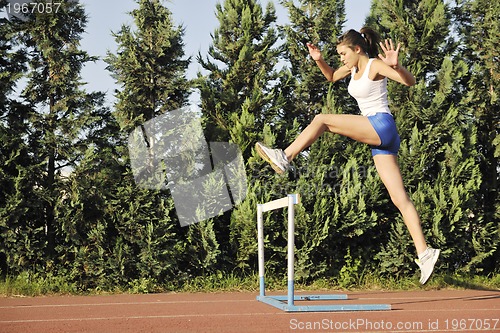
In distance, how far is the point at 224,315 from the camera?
21.1 feet

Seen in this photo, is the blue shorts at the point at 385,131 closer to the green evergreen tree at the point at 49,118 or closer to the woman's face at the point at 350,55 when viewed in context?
the woman's face at the point at 350,55

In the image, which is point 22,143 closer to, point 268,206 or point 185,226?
point 185,226

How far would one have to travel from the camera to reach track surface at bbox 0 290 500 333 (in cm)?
551

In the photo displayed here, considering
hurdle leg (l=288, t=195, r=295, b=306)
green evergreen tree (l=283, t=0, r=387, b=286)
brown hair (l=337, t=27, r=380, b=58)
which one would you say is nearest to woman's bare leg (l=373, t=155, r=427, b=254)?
hurdle leg (l=288, t=195, r=295, b=306)

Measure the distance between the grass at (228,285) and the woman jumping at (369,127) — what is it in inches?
181

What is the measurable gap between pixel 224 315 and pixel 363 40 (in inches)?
122

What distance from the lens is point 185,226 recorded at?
31.9 feet

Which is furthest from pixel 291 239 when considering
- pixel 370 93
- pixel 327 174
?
pixel 327 174

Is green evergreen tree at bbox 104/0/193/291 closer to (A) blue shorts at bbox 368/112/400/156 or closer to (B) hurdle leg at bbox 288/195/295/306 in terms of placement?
(B) hurdle leg at bbox 288/195/295/306

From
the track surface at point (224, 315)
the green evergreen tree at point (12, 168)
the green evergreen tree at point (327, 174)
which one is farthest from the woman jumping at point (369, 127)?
the green evergreen tree at point (12, 168)

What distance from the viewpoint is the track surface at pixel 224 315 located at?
5.51 metres

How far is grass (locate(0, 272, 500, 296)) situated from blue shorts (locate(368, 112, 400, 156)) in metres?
4.85

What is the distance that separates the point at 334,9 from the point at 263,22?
138 cm

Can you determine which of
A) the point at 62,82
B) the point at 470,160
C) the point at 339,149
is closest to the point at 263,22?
the point at 339,149
